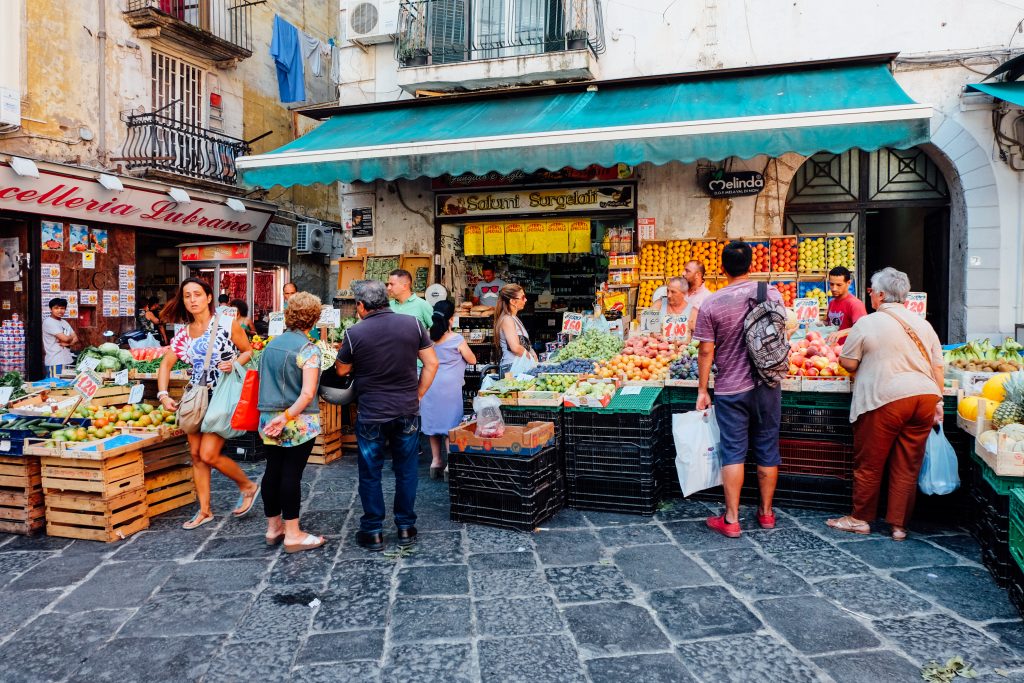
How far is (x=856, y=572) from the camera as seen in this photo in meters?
4.16

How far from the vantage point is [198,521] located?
17.3ft

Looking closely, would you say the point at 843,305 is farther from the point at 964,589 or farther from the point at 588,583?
the point at 588,583

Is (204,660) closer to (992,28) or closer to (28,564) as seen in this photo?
(28,564)

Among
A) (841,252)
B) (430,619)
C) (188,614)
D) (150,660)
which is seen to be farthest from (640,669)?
(841,252)

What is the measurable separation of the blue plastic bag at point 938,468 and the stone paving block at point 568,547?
2.34 metres

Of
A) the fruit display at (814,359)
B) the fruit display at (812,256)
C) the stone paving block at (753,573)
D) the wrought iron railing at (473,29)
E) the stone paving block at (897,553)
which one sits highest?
the wrought iron railing at (473,29)

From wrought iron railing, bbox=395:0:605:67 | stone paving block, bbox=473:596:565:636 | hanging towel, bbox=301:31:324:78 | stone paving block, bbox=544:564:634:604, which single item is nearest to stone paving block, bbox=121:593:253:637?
stone paving block, bbox=473:596:565:636

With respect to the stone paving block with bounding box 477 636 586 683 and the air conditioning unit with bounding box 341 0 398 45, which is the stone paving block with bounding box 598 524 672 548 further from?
the air conditioning unit with bounding box 341 0 398 45

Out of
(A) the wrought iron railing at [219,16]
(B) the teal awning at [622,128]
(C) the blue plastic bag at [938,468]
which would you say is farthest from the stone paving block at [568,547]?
(A) the wrought iron railing at [219,16]

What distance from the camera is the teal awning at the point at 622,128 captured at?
23.8 feet

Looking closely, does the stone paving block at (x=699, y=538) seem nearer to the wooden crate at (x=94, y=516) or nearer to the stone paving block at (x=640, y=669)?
the stone paving block at (x=640, y=669)

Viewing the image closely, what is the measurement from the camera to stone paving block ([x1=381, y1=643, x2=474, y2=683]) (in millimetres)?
3102

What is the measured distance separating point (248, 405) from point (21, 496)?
2016 mm

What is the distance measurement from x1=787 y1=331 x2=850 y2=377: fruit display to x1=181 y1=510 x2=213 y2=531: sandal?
4.69 m
